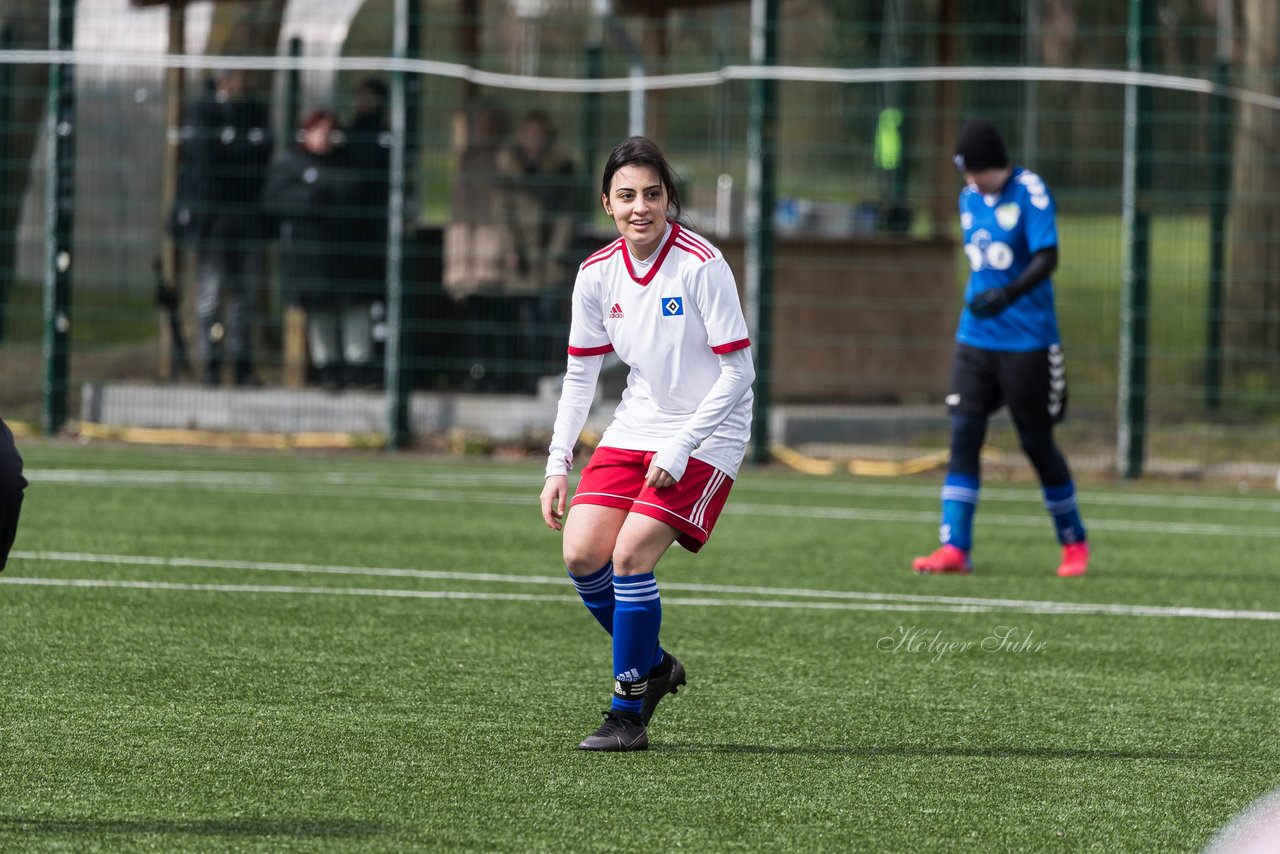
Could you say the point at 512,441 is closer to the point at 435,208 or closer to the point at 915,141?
the point at 435,208

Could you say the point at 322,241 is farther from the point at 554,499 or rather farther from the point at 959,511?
the point at 554,499

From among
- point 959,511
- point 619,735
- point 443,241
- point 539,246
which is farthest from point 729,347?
point 443,241

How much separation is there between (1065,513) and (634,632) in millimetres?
4172

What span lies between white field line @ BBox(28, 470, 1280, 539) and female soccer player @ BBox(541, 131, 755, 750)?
581 cm

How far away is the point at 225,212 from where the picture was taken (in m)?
15.3

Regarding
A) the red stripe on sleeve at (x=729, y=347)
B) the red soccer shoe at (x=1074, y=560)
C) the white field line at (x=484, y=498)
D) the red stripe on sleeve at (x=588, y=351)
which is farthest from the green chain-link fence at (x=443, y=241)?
the red stripe on sleeve at (x=729, y=347)

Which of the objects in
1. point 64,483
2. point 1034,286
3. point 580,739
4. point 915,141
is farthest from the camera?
point 915,141

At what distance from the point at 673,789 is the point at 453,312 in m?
10.4

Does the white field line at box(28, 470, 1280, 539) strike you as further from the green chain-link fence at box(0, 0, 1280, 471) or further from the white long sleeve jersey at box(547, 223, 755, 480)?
the white long sleeve jersey at box(547, 223, 755, 480)

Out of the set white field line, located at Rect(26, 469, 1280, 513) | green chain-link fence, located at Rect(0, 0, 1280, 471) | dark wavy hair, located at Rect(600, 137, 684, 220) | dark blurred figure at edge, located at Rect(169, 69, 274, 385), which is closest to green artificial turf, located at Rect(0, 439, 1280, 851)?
white field line, located at Rect(26, 469, 1280, 513)

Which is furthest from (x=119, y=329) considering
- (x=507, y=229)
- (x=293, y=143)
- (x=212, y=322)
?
(x=507, y=229)

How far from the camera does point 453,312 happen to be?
49.9ft

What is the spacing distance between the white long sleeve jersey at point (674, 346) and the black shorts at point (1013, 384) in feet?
11.9

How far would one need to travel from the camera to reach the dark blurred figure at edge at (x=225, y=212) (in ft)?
49.9
